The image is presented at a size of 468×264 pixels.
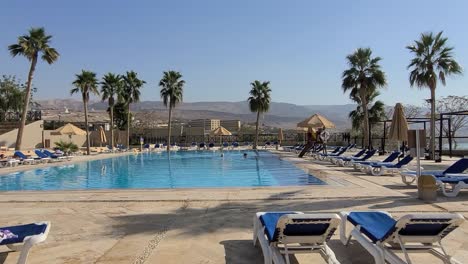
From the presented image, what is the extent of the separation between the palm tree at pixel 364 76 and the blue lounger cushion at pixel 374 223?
72.4 feet

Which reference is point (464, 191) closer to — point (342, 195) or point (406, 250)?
point (342, 195)

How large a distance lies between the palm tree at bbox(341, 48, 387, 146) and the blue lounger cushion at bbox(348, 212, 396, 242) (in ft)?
72.4

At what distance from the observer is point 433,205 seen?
7.51 meters

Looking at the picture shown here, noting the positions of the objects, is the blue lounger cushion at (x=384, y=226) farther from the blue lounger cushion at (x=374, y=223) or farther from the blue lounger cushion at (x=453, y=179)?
the blue lounger cushion at (x=453, y=179)

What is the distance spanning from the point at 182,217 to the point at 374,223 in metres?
3.21

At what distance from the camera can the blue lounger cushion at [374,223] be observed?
4027 mm

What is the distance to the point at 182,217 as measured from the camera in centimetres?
655

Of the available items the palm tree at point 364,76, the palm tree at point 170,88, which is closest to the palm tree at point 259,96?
the palm tree at point 170,88

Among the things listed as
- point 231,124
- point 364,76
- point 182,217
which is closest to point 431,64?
point 364,76

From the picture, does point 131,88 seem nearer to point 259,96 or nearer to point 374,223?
point 259,96

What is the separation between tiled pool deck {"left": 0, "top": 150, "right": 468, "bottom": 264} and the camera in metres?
4.60

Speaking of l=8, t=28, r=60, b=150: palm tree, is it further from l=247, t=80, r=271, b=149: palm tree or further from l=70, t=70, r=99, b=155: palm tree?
l=247, t=80, r=271, b=149: palm tree

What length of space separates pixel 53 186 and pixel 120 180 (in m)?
→ 2.76

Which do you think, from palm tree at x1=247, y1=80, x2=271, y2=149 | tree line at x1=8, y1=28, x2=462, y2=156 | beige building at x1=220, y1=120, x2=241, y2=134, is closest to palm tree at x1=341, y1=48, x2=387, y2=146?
tree line at x1=8, y1=28, x2=462, y2=156
